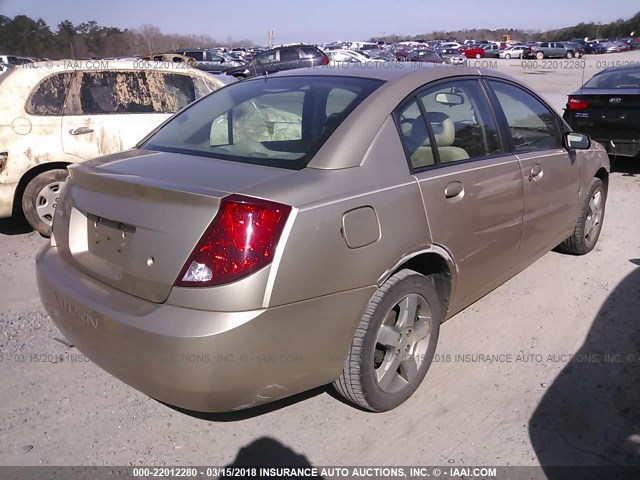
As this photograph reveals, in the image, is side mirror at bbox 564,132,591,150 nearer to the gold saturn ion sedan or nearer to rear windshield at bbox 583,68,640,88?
the gold saturn ion sedan

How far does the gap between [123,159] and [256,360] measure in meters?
1.33

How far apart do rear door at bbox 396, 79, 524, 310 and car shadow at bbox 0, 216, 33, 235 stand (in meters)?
4.62

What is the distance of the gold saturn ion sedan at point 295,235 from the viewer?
212cm

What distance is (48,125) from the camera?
541 centimetres

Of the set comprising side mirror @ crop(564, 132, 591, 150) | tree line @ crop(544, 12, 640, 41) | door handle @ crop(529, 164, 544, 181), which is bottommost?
door handle @ crop(529, 164, 544, 181)

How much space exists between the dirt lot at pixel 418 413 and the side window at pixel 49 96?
235 cm

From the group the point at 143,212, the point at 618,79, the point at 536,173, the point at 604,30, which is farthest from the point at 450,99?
the point at 604,30

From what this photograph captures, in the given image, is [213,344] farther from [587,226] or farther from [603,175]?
[603,175]

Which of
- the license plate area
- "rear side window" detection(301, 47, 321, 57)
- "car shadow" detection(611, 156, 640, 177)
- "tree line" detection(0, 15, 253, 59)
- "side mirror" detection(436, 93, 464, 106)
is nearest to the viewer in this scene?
the license plate area

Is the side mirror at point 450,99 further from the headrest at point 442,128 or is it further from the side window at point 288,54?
the side window at point 288,54

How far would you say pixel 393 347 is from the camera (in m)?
2.76

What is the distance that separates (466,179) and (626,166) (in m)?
7.15

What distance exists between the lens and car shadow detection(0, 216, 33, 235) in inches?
227

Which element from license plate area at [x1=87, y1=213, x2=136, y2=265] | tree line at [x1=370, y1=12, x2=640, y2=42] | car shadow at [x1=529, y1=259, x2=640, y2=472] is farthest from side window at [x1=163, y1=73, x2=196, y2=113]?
tree line at [x1=370, y1=12, x2=640, y2=42]
